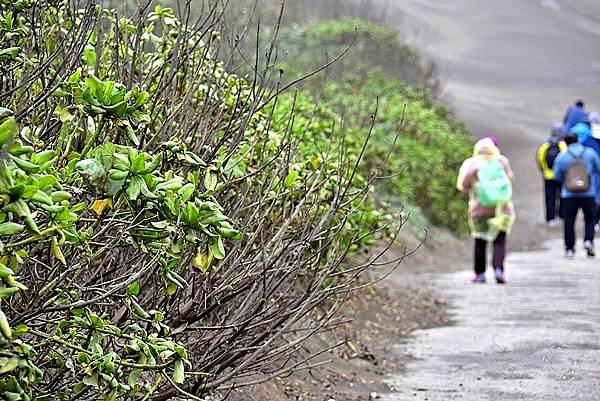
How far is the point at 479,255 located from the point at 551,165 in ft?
24.6

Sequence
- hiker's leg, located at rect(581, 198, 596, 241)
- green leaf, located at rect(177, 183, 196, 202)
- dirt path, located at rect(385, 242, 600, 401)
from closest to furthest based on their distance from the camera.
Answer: green leaf, located at rect(177, 183, 196, 202)
dirt path, located at rect(385, 242, 600, 401)
hiker's leg, located at rect(581, 198, 596, 241)

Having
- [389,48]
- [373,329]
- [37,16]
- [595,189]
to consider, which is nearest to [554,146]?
[595,189]

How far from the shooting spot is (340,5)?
3494 cm

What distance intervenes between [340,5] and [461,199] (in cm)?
1688

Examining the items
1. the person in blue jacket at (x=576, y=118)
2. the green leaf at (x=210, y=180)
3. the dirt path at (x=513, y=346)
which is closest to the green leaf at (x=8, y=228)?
the green leaf at (x=210, y=180)

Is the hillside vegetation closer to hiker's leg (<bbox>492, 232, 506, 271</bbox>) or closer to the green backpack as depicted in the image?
the green backpack

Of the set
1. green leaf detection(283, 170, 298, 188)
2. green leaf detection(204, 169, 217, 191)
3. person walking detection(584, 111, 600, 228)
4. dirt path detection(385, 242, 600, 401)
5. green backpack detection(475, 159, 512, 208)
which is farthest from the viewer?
person walking detection(584, 111, 600, 228)

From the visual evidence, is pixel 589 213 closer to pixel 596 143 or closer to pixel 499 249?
pixel 499 249

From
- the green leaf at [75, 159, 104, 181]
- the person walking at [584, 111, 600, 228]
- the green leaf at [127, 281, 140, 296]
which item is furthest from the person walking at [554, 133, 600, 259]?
the green leaf at [75, 159, 104, 181]

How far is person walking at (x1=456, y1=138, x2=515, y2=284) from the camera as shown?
40.8 feet

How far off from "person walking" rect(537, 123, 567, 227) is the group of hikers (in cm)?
2

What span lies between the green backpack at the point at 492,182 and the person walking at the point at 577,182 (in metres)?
2.34

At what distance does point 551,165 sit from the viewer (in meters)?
19.8

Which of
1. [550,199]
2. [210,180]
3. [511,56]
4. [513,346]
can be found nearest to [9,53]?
[210,180]
